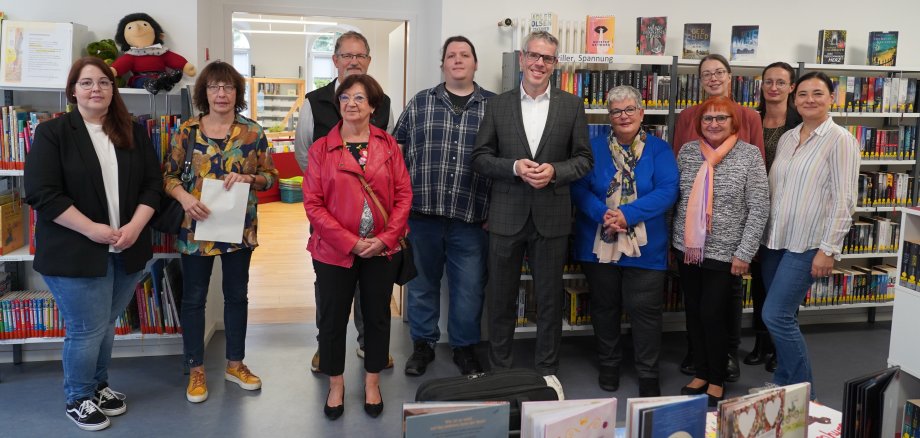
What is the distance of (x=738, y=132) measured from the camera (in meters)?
3.55

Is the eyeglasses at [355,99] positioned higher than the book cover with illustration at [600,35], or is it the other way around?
the book cover with illustration at [600,35]

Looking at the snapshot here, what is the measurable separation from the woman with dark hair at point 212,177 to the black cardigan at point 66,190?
33 cm

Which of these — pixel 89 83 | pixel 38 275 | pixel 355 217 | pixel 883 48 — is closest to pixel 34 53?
pixel 89 83

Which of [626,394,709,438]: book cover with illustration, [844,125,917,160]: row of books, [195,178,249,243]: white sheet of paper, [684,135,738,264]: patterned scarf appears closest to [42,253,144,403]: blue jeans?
[195,178,249,243]: white sheet of paper

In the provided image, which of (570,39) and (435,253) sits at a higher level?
(570,39)

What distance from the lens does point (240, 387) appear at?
3.77 metres

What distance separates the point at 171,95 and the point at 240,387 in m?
1.65

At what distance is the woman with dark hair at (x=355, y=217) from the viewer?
324cm

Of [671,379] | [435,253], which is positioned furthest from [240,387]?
[671,379]

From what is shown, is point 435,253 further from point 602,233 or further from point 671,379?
point 671,379

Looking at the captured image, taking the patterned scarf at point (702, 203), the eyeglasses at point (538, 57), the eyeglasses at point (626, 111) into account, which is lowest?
the patterned scarf at point (702, 203)

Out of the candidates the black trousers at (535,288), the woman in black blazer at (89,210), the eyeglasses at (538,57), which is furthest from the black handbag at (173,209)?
the eyeglasses at (538,57)

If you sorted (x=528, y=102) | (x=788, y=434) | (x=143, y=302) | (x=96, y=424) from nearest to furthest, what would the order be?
1. (x=788, y=434)
2. (x=96, y=424)
3. (x=528, y=102)
4. (x=143, y=302)

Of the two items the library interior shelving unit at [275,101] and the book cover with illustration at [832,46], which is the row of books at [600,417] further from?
the library interior shelving unit at [275,101]
